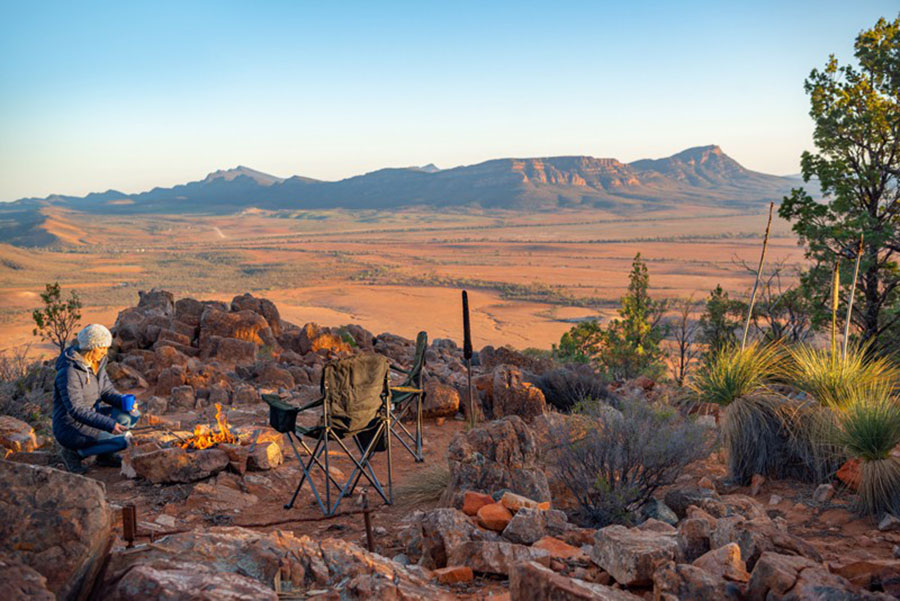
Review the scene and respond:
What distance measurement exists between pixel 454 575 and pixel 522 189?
14982 centimetres

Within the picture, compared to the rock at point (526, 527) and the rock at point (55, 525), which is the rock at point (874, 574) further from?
the rock at point (55, 525)

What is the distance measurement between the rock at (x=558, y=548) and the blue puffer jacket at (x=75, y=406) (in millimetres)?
3969

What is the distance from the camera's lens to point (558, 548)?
12.5 ft

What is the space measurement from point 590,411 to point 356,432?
296cm

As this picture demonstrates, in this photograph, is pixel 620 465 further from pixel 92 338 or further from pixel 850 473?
pixel 92 338

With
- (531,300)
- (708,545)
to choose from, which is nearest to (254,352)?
(708,545)

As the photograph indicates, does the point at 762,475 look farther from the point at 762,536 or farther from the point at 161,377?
the point at 161,377

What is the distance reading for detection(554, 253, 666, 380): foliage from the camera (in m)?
14.6

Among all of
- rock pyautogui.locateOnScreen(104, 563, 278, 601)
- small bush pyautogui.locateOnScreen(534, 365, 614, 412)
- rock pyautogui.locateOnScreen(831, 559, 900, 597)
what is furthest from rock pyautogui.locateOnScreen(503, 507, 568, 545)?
small bush pyautogui.locateOnScreen(534, 365, 614, 412)

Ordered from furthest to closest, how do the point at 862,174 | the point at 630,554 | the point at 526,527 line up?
the point at 862,174
the point at 526,527
the point at 630,554

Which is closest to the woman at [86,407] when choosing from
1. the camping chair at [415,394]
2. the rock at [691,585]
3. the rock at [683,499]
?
the camping chair at [415,394]

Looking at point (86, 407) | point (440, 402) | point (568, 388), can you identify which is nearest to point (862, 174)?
point (568, 388)

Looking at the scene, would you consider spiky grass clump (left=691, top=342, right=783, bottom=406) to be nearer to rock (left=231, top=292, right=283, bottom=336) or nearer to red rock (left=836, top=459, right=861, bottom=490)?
red rock (left=836, top=459, right=861, bottom=490)

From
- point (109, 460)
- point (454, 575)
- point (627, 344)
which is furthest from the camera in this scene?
point (627, 344)
